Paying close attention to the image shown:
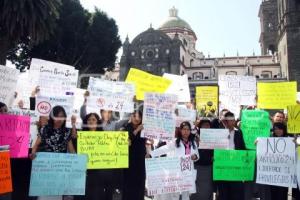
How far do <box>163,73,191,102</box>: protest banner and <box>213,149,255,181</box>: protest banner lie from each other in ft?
8.29

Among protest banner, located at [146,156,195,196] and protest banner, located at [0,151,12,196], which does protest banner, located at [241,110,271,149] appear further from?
protest banner, located at [0,151,12,196]

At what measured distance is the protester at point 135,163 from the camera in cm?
636

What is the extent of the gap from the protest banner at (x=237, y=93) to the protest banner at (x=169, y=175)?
2.52m

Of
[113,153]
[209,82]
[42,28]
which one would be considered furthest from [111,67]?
[113,153]

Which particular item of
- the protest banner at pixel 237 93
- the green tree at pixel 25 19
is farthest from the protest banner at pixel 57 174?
the green tree at pixel 25 19

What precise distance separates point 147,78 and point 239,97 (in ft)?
7.64

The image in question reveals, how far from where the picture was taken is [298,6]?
34812mm

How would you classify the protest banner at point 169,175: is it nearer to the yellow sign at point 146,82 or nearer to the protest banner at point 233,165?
the protest banner at point 233,165

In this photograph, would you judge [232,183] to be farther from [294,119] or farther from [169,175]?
[294,119]

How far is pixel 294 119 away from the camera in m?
6.38

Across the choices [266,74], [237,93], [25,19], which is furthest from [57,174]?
[266,74]

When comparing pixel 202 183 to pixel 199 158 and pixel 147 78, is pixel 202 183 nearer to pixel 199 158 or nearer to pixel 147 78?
pixel 199 158

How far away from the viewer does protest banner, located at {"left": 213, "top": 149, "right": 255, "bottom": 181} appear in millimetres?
6629

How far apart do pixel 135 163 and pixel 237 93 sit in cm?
329
